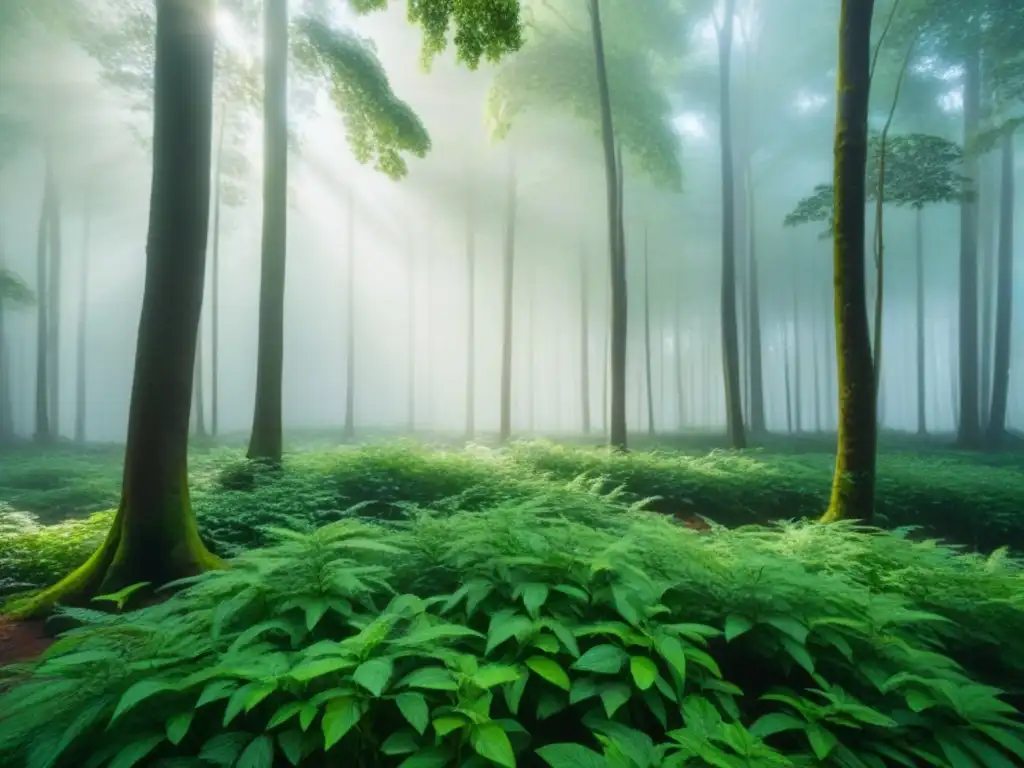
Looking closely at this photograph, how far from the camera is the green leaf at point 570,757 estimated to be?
185cm

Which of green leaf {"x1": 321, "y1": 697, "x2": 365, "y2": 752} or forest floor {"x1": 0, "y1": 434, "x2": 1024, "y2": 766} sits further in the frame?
Result: forest floor {"x1": 0, "y1": 434, "x2": 1024, "y2": 766}

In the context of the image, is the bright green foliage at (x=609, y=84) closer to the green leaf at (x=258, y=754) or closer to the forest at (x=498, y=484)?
the forest at (x=498, y=484)

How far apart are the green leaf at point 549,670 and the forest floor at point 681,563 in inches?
0.6

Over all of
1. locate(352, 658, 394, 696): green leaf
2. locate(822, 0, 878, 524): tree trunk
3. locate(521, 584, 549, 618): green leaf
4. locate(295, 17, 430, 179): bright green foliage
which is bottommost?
locate(352, 658, 394, 696): green leaf

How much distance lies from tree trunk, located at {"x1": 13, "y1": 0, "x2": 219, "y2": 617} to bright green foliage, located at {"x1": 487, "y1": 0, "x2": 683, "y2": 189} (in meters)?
11.0

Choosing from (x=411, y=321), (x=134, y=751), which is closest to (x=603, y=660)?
(x=134, y=751)

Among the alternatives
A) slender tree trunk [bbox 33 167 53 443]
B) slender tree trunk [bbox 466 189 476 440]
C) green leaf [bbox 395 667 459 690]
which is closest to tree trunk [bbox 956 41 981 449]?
slender tree trunk [bbox 466 189 476 440]

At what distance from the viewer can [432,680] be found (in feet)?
6.63

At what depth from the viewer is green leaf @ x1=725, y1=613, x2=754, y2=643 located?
2580mm

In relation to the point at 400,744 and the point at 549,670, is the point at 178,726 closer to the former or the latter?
the point at 400,744

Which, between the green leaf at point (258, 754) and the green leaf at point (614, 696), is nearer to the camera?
the green leaf at point (258, 754)

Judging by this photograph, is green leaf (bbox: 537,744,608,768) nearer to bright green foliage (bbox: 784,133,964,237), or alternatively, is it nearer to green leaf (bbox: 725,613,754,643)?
green leaf (bbox: 725,613,754,643)

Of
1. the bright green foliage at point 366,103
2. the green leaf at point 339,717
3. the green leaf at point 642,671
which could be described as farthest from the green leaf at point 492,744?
the bright green foliage at point 366,103

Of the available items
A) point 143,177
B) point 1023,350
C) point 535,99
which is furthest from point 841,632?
point 1023,350
